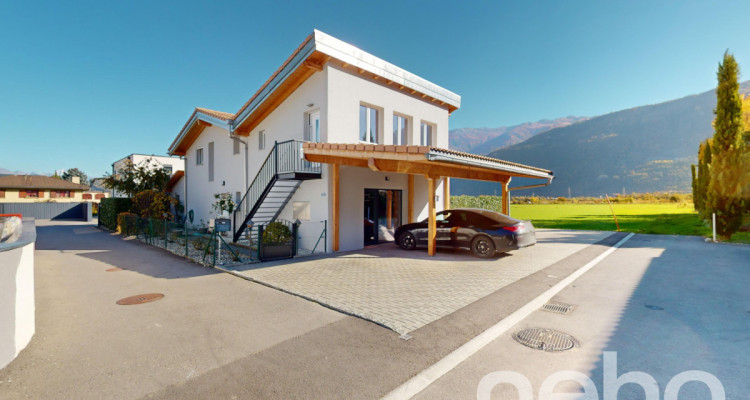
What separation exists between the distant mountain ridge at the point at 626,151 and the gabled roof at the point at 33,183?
332ft

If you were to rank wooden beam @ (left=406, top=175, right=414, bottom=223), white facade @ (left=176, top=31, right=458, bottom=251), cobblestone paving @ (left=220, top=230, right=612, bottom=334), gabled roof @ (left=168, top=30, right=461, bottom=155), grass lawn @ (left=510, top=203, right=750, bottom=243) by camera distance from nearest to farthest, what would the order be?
1. cobblestone paving @ (left=220, top=230, right=612, bottom=334)
2. gabled roof @ (left=168, top=30, right=461, bottom=155)
3. white facade @ (left=176, top=31, right=458, bottom=251)
4. wooden beam @ (left=406, top=175, right=414, bottom=223)
5. grass lawn @ (left=510, top=203, right=750, bottom=243)

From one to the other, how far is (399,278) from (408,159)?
2770 mm

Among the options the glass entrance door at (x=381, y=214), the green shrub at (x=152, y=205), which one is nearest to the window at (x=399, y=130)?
the glass entrance door at (x=381, y=214)

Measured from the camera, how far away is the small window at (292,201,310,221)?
37.5ft

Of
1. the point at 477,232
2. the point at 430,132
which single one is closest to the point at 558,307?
the point at 477,232

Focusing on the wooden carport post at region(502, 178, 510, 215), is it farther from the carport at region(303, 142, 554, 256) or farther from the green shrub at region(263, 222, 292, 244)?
the green shrub at region(263, 222, 292, 244)

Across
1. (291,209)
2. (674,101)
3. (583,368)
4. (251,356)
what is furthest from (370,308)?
(674,101)

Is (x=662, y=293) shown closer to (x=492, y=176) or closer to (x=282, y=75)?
(x=492, y=176)

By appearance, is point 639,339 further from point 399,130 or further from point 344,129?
point 399,130

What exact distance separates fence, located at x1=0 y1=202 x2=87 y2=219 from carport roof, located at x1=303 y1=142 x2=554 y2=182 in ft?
113

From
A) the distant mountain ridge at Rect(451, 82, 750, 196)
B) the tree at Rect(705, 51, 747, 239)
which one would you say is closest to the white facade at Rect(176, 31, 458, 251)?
the tree at Rect(705, 51, 747, 239)

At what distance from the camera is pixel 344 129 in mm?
10828

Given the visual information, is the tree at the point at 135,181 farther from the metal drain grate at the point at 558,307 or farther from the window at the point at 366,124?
the metal drain grate at the point at 558,307

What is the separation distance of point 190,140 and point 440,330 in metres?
19.3
